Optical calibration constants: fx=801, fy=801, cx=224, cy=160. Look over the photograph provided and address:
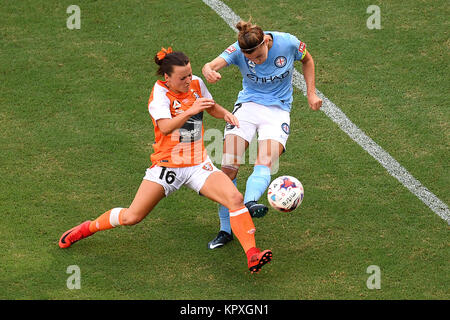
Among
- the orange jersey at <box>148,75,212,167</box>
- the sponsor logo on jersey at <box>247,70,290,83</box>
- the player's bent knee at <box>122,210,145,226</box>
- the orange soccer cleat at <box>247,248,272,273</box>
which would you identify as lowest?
the orange soccer cleat at <box>247,248,272,273</box>

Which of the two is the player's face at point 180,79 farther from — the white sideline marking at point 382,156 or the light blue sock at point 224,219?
the white sideline marking at point 382,156

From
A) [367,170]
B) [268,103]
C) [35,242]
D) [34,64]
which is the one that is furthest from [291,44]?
[34,64]

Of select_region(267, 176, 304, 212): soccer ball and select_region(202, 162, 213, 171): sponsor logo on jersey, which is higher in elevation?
select_region(202, 162, 213, 171): sponsor logo on jersey

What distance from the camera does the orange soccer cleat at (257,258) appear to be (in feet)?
23.3

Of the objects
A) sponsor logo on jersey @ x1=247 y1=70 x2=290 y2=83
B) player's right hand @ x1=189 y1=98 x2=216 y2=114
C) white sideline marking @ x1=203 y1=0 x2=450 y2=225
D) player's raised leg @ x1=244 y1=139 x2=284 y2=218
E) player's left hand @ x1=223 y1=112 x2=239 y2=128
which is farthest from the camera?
white sideline marking @ x1=203 y1=0 x2=450 y2=225

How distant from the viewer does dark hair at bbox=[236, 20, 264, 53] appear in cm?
751

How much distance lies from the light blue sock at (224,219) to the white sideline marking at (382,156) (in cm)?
207

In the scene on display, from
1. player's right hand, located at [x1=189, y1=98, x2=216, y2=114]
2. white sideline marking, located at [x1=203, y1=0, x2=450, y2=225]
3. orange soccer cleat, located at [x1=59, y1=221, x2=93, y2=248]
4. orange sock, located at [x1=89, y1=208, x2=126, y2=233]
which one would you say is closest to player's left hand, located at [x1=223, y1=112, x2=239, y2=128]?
player's right hand, located at [x1=189, y1=98, x2=216, y2=114]

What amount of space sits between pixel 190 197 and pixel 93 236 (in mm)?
1195

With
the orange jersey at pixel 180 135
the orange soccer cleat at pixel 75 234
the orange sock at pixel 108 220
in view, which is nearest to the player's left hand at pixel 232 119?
the orange jersey at pixel 180 135

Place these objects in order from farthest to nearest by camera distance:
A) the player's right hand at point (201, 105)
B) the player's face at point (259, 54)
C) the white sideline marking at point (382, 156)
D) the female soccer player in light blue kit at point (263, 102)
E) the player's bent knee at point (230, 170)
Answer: the white sideline marking at point (382, 156)
the player's bent knee at point (230, 170)
the female soccer player in light blue kit at point (263, 102)
the player's face at point (259, 54)
the player's right hand at point (201, 105)

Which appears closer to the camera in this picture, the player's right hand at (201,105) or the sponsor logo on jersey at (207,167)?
the player's right hand at (201,105)

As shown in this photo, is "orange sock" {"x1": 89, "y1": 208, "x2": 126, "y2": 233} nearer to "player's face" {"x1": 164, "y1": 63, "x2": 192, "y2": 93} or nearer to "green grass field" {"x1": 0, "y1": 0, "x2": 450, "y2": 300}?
"green grass field" {"x1": 0, "y1": 0, "x2": 450, "y2": 300}

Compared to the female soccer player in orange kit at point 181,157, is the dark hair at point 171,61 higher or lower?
higher
